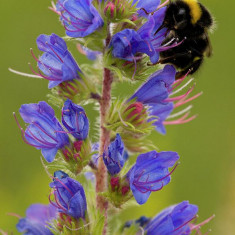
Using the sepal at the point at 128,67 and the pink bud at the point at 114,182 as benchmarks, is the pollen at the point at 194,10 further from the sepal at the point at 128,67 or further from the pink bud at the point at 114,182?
the pink bud at the point at 114,182

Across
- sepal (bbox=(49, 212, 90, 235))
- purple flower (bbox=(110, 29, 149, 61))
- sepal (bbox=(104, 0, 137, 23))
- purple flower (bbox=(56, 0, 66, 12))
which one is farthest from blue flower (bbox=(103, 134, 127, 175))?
purple flower (bbox=(56, 0, 66, 12))

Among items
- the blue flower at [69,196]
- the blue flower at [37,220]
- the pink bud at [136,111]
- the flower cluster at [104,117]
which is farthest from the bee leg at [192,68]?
the blue flower at [37,220]

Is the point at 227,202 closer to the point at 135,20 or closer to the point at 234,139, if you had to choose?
the point at 234,139

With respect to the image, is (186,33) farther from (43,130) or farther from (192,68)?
(43,130)

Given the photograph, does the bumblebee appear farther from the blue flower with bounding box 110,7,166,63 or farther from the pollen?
the blue flower with bounding box 110,7,166,63

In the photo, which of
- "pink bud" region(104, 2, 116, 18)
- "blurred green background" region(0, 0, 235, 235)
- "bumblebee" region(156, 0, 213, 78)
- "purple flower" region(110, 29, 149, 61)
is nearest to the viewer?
"purple flower" region(110, 29, 149, 61)

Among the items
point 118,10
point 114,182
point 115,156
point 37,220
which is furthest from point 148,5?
point 37,220

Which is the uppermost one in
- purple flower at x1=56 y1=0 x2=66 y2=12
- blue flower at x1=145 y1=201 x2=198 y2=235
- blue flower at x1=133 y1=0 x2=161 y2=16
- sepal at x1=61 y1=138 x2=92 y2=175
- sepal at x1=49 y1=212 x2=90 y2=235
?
purple flower at x1=56 y1=0 x2=66 y2=12
